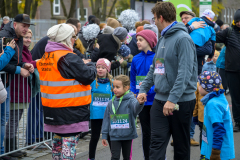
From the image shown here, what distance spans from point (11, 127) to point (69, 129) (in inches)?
71.6

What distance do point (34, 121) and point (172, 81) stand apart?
10.5 feet

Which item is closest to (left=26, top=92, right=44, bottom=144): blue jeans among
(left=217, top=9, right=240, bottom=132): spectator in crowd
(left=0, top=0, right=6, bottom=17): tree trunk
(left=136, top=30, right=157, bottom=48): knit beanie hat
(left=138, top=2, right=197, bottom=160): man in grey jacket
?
(left=136, top=30, right=157, bottom=48): knit beanie hat

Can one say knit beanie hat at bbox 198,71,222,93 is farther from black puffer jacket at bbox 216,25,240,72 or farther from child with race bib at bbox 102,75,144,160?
black puffer jacket at bbox 216,25,240,72

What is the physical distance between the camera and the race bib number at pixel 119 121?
4578 millimetres

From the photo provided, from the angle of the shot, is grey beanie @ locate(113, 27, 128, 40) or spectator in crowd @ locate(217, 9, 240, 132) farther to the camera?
spectator in crowd @ locate(217, 9, 240, 132)

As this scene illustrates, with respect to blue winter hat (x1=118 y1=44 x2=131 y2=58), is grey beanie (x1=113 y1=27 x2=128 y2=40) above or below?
above

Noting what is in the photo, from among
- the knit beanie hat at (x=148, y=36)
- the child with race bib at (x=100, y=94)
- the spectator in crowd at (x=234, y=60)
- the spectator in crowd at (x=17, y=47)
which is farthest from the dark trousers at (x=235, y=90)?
the spectator in crowd at (x=17, y=47)

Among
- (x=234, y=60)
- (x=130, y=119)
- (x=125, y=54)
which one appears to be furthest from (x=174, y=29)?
(x=234, y=60)

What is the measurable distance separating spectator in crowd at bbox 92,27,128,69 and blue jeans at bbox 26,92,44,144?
132 cm

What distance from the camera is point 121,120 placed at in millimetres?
4590

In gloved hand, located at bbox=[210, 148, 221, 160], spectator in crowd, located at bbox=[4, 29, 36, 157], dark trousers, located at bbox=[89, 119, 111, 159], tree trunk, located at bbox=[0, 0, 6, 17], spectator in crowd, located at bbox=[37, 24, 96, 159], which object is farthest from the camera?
tree trunk, located at bbox=[0, 0, 6, 17]

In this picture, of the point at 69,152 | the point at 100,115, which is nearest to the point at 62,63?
the point at 69,152

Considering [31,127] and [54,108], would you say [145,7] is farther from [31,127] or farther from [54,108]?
[54,108]

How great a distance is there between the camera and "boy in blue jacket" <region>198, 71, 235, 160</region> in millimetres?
4004
